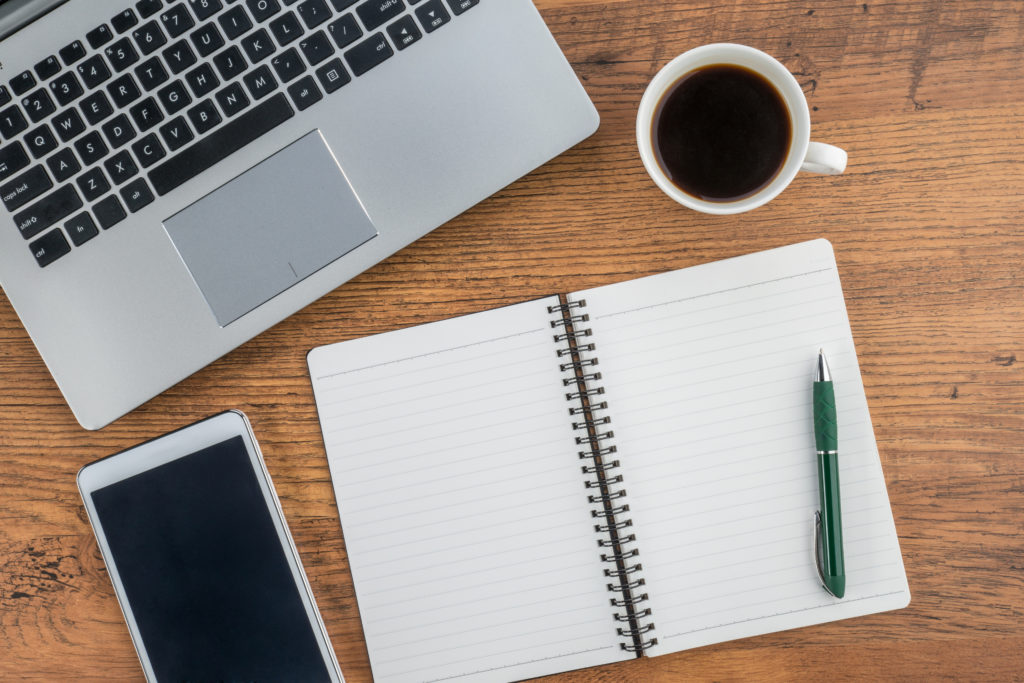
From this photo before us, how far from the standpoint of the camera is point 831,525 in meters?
0.59

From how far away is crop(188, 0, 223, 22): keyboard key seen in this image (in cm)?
55

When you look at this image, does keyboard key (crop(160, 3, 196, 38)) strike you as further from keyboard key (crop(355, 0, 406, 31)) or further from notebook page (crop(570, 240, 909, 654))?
notebook page (crop(570, 240, 909, 654))

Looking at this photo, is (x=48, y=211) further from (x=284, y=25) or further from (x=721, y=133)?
(x=721, y=133)

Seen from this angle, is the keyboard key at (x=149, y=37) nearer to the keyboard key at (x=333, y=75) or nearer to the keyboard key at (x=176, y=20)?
the keyboard key at (x=176, y=20)

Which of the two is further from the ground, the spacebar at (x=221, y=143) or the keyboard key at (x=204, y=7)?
the keyboard key at (x=204, y=7)

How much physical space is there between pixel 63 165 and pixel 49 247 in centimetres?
7

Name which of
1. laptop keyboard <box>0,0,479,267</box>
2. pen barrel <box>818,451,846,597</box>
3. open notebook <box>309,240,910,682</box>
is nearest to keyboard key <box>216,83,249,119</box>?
laptop keyboard <box>0,0,479,267</box>

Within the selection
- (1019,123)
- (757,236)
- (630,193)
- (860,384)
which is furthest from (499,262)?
(1019,123)

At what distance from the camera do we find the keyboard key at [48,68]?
55cm

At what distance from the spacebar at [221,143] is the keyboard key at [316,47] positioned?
0.13ft

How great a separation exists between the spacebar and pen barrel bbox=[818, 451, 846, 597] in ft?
1.80

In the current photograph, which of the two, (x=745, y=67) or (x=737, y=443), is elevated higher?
(x=745, y=67)

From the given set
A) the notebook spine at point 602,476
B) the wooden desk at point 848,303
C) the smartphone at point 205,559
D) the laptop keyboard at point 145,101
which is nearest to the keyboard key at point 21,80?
the laptop keyboard at point 145,101

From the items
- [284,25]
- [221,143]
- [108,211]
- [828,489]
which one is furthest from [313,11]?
[828,489]
